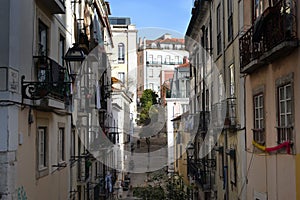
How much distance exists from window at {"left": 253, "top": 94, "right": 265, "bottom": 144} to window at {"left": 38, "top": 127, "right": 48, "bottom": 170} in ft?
17.6

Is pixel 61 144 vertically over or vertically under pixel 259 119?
under

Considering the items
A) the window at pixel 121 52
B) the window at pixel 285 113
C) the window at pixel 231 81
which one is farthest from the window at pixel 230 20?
the window at pixel 121 52

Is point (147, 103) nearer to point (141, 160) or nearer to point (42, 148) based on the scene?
point (141, 160)

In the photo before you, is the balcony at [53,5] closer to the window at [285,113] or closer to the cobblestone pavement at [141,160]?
the window at [285,113]

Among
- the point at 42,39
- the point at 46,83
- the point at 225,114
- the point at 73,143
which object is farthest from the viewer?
the point at 73,143

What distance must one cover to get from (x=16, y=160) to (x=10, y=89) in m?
1.48

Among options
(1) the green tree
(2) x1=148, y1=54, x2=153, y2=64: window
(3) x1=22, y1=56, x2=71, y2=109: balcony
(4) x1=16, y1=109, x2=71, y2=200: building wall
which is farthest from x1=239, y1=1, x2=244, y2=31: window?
(2) x1=148, y1=54, x2=153, y2=64: window

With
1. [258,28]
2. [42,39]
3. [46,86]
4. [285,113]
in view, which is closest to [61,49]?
[42,39]

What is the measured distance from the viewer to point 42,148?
12133 millimetres

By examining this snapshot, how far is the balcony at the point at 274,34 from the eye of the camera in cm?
843

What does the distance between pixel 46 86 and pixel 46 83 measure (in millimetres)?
247

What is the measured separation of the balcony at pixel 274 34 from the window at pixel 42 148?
17.8ft

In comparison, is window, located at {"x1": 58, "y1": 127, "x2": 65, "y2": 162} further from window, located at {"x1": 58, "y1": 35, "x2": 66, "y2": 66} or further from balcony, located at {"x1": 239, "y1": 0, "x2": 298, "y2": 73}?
balcony, located at {"x1": 239, "y1": 0, "x2": 298, "y2": 73}

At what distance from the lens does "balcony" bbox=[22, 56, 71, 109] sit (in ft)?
32.3
